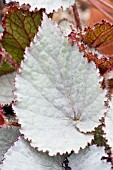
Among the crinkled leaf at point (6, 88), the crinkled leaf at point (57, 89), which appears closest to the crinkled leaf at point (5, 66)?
the crinkled leaf at point (6, 88)

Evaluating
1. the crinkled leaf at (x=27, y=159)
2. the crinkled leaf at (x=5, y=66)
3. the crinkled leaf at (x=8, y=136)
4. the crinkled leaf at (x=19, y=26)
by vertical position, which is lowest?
the crinkled leaf at (x=27, y=159)

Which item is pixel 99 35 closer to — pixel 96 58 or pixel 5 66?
pixel 96 58

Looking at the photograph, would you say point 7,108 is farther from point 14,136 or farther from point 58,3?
point 58,3

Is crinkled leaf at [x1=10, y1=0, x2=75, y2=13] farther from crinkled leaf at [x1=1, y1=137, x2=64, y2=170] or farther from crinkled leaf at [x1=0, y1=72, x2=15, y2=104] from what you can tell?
crinkled leaf at [x1=1, y1=137, x2=64, y2=170]

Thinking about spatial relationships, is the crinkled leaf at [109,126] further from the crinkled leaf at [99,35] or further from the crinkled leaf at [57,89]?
the crinkled leaf at [99,35]

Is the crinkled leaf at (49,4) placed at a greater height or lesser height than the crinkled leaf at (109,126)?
greater

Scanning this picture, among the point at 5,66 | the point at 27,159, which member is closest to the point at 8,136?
the point at 27,159

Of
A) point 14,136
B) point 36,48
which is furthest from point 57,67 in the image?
point 14,136

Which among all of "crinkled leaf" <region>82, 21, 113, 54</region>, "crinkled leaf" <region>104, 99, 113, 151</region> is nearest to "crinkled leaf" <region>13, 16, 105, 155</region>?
"crinkled leaf" <region>104, 99, 113, 151</region>
